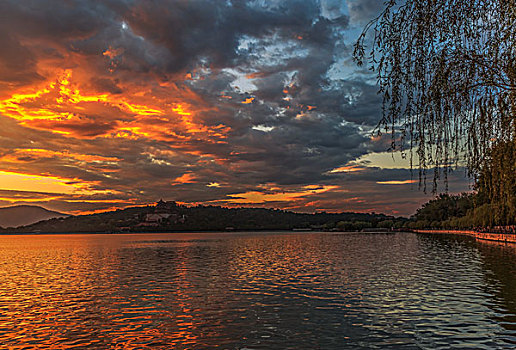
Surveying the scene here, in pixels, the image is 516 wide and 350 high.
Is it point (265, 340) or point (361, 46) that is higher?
point (361, 46)

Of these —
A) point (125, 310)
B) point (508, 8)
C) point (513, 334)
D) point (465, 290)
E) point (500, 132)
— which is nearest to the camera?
point (508, 8)

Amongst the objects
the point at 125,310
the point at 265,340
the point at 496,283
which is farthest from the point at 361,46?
the point at 496,283

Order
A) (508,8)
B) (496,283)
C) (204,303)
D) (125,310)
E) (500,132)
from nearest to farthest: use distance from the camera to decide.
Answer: (508,8), (500,132), (125,310), (204,303), (496,283)

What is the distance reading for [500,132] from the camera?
10.8m

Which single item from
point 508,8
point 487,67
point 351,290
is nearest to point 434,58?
point 487,67

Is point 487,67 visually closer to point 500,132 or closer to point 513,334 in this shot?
point 500,132

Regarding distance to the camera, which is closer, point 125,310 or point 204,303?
point 125,310

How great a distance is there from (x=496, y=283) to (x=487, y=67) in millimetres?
29191

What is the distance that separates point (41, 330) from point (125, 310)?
5.61 meters

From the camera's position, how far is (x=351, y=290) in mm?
31781

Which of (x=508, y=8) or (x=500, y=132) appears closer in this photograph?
(x=508, y=8)

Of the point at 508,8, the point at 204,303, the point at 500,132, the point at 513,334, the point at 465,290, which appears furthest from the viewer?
the point at 465,290

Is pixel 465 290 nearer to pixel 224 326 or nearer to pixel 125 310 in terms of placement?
pixel 224 326

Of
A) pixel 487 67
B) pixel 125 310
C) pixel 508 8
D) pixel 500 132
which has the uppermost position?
pixel 508 8
